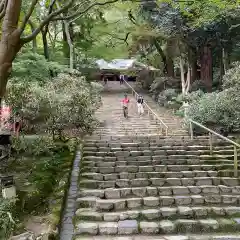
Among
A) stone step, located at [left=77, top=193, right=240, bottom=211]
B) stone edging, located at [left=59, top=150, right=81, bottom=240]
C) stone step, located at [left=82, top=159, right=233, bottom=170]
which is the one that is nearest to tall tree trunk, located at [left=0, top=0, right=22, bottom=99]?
stone edging, located at [left=59, top=150, right=81, bottom=240]

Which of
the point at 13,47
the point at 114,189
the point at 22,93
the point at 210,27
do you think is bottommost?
the point at 114,189

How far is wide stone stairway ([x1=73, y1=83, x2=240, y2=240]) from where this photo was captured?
568cm

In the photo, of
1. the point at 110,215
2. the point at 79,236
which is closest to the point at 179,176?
the point at 110,215

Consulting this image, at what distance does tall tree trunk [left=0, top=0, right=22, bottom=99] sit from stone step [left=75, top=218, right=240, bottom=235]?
9.22 ft

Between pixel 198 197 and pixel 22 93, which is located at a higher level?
pixel 22 93

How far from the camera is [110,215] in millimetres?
6035

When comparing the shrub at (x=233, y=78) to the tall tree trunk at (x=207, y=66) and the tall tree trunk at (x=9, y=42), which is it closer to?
the tall tree trunk at (x=207, y=66)

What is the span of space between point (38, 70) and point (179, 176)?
857 cm

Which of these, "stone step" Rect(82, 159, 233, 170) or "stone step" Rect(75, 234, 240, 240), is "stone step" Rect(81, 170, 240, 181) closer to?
"stone step" Rect(82, 159, 233, 170)

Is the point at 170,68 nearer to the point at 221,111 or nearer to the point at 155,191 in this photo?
the point at 221,111

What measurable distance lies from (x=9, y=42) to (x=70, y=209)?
11.4 ft

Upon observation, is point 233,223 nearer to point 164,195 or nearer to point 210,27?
point 164,195

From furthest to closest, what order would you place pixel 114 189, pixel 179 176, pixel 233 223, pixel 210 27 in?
pixel 210 27, pixel 179 176, pixel 114 189, pixel 233 223

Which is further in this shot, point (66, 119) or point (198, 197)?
point (66, 119)
